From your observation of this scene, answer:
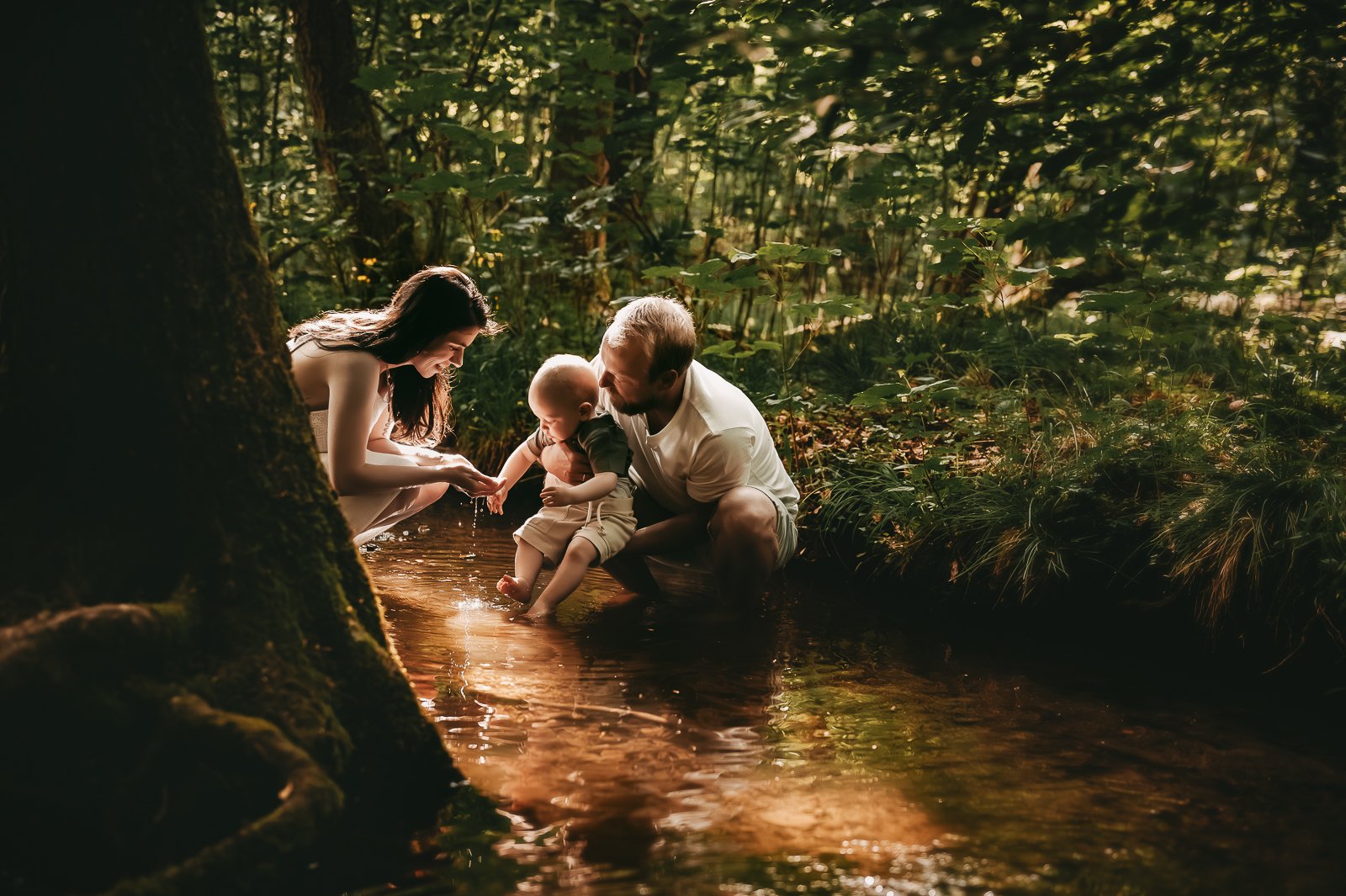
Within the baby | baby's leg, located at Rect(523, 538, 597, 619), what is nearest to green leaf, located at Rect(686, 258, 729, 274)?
the baby

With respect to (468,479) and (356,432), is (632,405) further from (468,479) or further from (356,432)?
(356,432)

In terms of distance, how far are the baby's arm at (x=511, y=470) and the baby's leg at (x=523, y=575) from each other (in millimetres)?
213

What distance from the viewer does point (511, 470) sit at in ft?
13.2

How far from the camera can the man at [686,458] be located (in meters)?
3.79

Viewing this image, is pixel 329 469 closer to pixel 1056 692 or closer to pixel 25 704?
pixel 25 704

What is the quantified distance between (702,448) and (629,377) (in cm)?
41

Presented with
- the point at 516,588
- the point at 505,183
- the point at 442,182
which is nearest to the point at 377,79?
the point at 442,182

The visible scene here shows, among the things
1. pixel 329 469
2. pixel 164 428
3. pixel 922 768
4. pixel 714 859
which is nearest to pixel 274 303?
pixel 164 428

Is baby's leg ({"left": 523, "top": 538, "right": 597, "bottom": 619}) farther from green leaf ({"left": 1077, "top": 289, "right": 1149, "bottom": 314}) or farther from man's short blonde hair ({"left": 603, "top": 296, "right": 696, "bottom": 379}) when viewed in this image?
green leaf ({"left": 1077, "top": 289, "right": 1149, "bottom": 314})

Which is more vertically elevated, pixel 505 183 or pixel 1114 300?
pixel 505 183

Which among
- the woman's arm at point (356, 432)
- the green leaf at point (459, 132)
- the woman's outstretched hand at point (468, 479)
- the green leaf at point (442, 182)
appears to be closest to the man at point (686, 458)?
the woman's outstretched hand at point (468, 479)

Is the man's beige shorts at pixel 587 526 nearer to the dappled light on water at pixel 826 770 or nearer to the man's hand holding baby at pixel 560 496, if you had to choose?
the man's hand holding baby at pixel 560 496

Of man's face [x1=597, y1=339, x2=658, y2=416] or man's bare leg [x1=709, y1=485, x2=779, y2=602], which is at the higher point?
man's face [x1=597, y1=339, x2=658, y2=416]

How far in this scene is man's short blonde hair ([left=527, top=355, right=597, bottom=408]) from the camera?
3.83m
